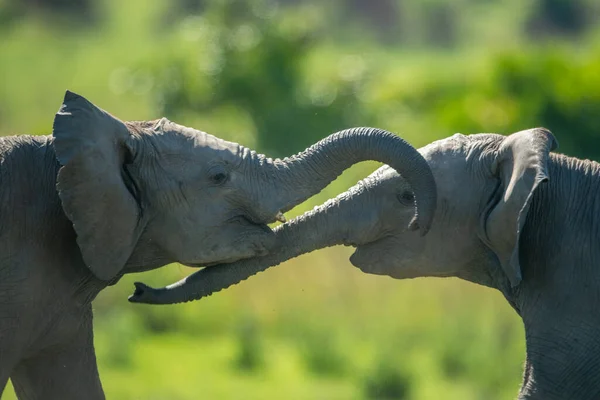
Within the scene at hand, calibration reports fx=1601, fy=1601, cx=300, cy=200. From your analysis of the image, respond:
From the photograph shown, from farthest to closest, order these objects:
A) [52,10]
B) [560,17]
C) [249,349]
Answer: [560,17] → [52,10] → [249,349]

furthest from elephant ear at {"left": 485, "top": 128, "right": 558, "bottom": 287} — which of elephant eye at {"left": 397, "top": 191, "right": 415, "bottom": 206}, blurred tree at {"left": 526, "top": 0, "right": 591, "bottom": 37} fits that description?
blurred tree at {"left": 526, "top": 0, "right": 591, "bottom": 37}

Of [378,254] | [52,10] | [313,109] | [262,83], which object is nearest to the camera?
[378,254]

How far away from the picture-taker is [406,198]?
29.5 feet

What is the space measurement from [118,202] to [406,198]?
1.68 m

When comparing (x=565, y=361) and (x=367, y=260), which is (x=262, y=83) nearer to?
(x=367, y=260)

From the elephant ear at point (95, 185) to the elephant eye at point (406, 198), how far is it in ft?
5.02

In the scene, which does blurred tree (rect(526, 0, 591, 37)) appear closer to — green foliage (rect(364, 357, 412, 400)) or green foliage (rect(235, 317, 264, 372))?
green foliage (rect(235, 317, 264, 372))

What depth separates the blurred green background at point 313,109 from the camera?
14.2 meters

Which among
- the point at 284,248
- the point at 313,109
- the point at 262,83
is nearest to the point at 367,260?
the point at 284,248

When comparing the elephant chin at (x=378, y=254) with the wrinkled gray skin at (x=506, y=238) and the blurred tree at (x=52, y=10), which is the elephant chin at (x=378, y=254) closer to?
the wrinkled gray skin at (x=506, y=238)

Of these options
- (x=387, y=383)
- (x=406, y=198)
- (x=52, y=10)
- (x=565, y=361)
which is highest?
(x=52, y=10)

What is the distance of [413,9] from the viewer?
41969mm

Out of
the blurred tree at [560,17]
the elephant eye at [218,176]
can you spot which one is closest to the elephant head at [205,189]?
the elephant eye at [218,176]

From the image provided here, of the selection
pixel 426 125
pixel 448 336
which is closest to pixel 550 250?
pixel 448 336
